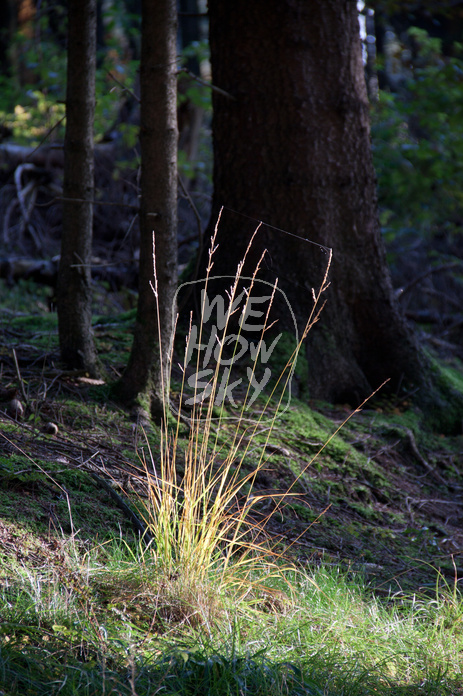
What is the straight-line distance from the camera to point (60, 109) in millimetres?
9477

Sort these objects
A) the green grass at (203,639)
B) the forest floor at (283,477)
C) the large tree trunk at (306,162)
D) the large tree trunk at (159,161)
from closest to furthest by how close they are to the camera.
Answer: the green grass at (203,639) < the forest floor at (283,477) < the large tree trunk at (159,161) < the large tree trunk at (306,162)

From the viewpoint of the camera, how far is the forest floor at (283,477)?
241 cm

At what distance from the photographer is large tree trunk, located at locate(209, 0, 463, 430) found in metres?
4.12

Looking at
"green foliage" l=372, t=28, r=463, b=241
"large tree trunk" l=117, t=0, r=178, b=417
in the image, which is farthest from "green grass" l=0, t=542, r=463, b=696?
"green foliage" l=372, t=28, r=463, b=241

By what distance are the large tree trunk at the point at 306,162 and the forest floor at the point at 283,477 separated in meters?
0.58

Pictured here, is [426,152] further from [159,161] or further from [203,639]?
[203,639]

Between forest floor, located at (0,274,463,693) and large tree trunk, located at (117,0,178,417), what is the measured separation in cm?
51

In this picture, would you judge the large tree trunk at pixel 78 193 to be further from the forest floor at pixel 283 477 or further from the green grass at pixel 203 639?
the green grass at pixel 203 639

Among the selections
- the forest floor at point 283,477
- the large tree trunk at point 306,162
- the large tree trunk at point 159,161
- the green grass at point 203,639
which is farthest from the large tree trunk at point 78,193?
the green grass at point 203,639

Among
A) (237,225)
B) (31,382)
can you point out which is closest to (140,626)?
(31,382)

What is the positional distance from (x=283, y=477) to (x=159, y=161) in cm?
175

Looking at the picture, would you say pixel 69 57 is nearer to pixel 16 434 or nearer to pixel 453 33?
pixel 16 434

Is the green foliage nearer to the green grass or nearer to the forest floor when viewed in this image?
the forest floor

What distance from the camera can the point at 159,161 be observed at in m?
3.02
